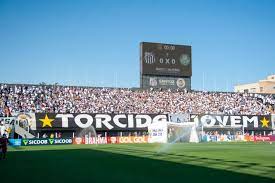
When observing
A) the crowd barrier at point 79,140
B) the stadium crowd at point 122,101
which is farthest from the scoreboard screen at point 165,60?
the crowd barrier at point 79,140

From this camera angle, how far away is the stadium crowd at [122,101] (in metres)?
68.2

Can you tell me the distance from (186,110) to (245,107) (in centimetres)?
1453

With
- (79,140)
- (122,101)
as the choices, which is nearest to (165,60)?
(122,101)

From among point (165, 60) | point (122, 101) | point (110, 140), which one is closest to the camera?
point (110, 140)

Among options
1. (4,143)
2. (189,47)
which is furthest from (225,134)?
(4,143)

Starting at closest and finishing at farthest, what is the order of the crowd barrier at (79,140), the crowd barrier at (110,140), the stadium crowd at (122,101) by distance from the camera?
the crowd barrier at (79,140), the crowd barrier at (110,140), the stadium crowd at (122,101)

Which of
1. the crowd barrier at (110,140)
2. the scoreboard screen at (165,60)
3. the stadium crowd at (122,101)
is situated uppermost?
the scoreboard screen at (165,60)

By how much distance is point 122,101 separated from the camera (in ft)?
252

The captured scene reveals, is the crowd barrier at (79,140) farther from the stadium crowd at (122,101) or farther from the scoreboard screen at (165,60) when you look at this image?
the scoreboard screen at (165,60)

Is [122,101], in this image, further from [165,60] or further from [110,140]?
[110,140]

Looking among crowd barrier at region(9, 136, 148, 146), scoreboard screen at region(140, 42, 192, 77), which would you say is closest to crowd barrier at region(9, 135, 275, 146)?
crowd barrier at region(9, 136, 148, 146)

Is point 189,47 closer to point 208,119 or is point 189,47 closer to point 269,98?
point 208,119

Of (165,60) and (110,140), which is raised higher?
(165,60)

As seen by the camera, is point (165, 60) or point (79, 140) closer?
point (79, 140)
